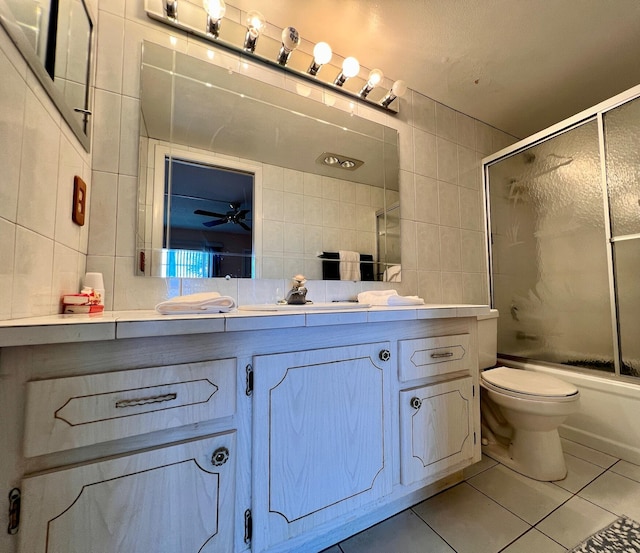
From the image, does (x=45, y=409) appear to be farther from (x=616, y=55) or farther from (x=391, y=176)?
(x=616, y=55)

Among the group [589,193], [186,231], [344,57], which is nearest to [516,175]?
[589,193]

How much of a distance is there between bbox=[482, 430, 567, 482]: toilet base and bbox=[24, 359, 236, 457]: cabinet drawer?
1.42 metres

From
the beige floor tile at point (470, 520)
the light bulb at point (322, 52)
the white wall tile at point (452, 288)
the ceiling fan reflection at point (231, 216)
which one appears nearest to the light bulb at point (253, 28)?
the light bulb at point (322, 52)

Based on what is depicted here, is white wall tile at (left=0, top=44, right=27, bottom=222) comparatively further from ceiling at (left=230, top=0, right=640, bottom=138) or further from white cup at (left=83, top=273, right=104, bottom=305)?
ceiling at (left=230, top=0, right=640, bottom=138)

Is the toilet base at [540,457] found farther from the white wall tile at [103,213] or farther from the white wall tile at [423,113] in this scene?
the white wall tile at [103,213]

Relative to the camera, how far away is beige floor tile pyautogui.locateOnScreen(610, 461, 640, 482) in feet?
4.08

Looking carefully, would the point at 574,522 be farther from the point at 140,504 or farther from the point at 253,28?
the point at 253,28

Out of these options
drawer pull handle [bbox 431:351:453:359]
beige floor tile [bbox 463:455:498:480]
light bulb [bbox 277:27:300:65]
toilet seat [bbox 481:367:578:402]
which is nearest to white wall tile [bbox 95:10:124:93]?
light bulb [bbox 277:27:300:65]

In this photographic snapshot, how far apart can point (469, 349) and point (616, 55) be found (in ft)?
6.39

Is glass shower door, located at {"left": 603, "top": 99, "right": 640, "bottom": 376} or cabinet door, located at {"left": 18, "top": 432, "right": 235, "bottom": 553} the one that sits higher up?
glass shower door, located at {"left": 603, "top": 99, "right": 640, "bottom": 376}

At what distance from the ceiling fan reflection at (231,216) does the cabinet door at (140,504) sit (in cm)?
82

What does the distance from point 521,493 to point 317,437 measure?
103 cm

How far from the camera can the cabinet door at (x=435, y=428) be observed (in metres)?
0.94

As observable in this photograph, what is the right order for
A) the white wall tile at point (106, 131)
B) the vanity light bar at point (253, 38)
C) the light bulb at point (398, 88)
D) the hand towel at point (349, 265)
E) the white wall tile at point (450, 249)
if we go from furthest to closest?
the white wall tile at point (450, 249) → the light bulb at point (398, 88) → the hand towel at point (349, 265) → the vanity light bar at point (253, 38) → the white wall tile at point (106, 131)
